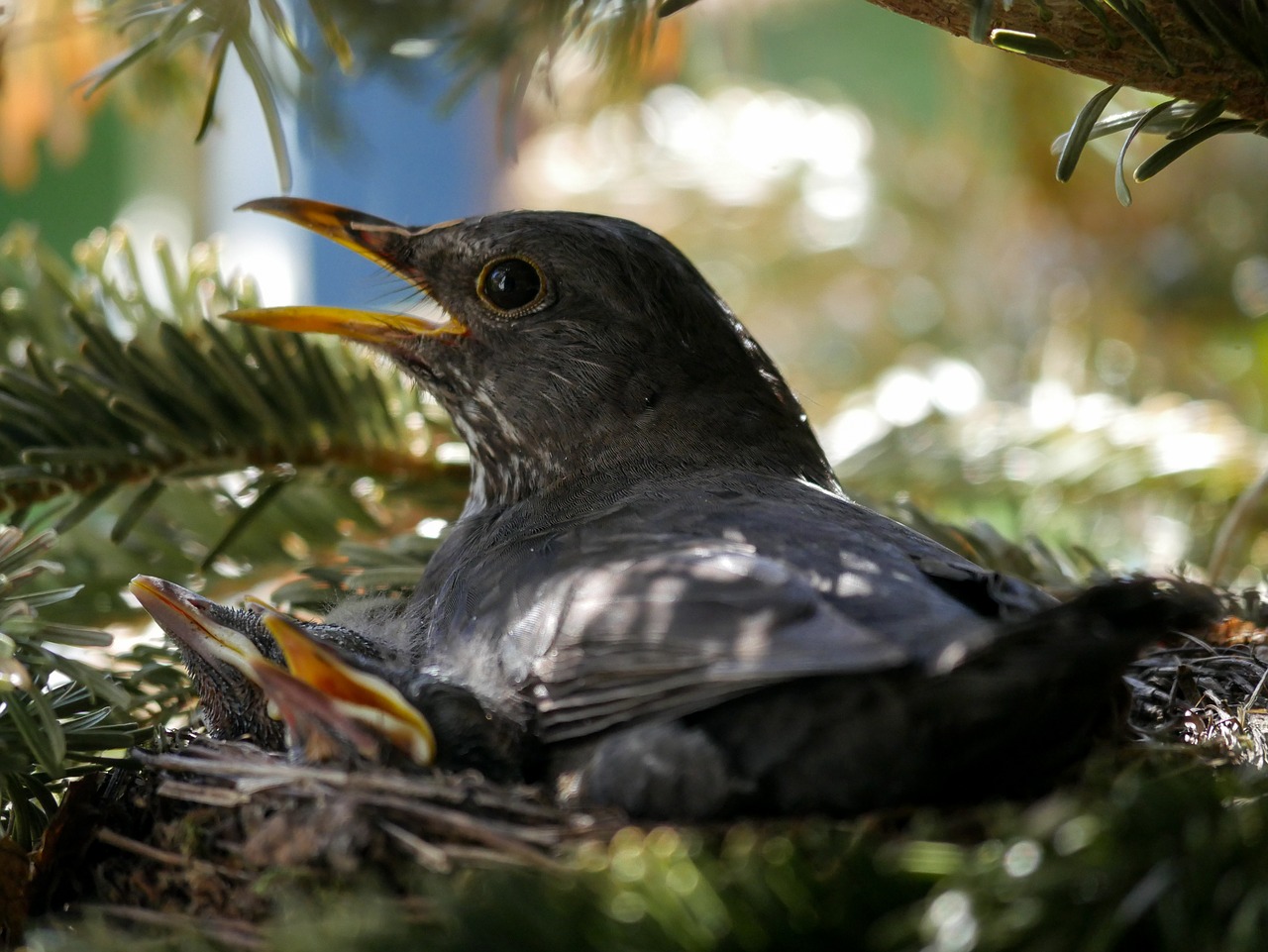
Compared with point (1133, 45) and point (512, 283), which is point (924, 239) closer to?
point (512, 283)

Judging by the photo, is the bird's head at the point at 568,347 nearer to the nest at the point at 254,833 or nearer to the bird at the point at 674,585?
the bird at the point at 674,585

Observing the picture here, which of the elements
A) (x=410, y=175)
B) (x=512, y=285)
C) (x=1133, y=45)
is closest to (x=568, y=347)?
(x=512, y=285)

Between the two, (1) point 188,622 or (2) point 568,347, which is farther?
(2) point 568,347

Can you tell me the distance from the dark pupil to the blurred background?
0.79 ft

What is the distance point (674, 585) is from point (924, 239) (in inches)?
151

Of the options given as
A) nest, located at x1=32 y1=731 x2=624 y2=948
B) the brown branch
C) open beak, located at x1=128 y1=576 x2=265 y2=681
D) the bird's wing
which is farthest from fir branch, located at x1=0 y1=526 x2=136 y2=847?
the brown branch

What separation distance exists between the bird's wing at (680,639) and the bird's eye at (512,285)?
2.36 feet

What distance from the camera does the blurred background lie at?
2.60 m

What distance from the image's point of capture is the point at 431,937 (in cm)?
101

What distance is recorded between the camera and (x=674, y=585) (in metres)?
1.43

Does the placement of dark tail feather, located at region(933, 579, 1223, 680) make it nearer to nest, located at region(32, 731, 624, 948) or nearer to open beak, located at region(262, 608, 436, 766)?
nest, located at region(32, 731, 624, 948)

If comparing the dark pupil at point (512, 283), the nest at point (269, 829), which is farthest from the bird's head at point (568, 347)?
the nest at point (269, 829)

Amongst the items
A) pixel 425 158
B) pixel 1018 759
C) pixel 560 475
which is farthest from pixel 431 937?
pixel 425 158

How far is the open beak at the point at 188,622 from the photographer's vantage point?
5.95 ft
